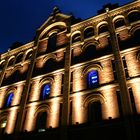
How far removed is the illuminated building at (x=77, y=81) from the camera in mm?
12828

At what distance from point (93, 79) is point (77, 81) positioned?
4.09 feet

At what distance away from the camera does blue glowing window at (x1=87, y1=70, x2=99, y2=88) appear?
15148mm

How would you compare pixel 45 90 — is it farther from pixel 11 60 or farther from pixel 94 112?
pixel 11 60

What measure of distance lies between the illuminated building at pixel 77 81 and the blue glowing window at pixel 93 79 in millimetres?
75

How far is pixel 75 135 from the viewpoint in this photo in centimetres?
1299

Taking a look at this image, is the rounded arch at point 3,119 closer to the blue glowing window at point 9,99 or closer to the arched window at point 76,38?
the blue glowing window at point 9,99

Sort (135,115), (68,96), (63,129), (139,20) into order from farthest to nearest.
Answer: (139,20)
(68,96)
(63,129)
(135,115)

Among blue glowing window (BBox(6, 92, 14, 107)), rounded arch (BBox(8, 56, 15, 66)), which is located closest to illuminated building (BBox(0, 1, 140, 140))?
blue glowing window (BBox(6, 92, 14, 107))

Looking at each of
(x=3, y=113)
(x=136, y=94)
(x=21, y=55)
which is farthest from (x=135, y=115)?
(x=21, y=55)

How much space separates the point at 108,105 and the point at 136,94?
1884 millimetres

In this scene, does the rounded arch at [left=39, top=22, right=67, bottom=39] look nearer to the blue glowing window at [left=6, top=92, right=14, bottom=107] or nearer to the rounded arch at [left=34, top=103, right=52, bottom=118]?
the blue glowing window at [left=6, top=92, right=14, bottom=107]

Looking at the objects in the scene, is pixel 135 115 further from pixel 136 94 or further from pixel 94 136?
pixel 94 136

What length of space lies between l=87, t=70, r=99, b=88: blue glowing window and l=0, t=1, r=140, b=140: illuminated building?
0.25 feet

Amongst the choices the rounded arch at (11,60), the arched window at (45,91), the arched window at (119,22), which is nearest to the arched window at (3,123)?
the arched window at (45,91)
